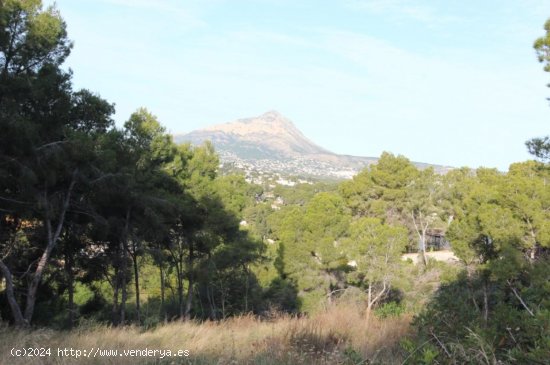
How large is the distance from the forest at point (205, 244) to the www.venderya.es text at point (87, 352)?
24cm

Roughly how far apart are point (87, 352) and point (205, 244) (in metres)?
16.4

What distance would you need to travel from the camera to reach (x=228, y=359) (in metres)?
3.98

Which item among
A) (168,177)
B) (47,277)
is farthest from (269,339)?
(168,177)

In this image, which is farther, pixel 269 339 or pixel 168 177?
pixel 168 177

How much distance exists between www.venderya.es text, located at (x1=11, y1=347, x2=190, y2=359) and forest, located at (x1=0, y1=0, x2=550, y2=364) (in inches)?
9.4

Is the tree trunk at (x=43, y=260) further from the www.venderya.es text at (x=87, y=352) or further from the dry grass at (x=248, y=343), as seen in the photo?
the www.venderya.es text at (x=87, y=352)

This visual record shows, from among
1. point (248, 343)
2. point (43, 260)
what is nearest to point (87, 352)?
point (248, 343)

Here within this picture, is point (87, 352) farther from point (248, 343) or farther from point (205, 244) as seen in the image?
point (205, 244)

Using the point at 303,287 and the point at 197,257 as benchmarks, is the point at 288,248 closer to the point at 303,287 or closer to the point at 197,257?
the point at 303,287

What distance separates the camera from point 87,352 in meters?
4.62

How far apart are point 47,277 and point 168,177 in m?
5.81

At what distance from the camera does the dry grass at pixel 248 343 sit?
3.96 meters

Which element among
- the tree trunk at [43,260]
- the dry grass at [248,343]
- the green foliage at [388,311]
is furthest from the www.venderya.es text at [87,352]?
the green foliage at [388,311]

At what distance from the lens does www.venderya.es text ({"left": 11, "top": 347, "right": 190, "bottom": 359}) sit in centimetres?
438
